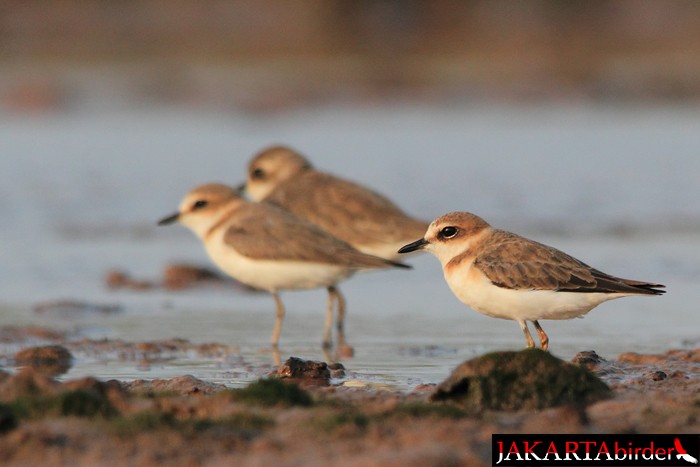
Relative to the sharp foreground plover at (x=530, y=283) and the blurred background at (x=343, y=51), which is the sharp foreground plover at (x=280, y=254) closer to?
the sharp foreground plover at (x=530, y=283)

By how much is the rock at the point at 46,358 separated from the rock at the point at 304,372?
62.7 inches

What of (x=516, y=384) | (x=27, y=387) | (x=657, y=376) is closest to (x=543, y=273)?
(x=657, y=376)

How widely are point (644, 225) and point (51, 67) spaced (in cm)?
2210

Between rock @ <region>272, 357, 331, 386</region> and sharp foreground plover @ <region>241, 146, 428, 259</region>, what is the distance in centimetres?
285

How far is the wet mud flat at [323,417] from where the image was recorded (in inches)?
209

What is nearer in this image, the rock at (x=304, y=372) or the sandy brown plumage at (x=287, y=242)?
the rock at (x=304, y=372)

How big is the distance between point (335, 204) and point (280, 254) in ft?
5.10

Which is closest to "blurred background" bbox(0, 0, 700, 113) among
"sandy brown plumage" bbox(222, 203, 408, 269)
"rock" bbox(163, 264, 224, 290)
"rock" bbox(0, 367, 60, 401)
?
"rock" bbox(163, 264, 224, 290)

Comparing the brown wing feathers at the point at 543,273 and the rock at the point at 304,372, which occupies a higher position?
the brown wing feathers at the point at 543,273

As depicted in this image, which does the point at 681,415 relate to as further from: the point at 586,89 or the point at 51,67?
the point at 51,67

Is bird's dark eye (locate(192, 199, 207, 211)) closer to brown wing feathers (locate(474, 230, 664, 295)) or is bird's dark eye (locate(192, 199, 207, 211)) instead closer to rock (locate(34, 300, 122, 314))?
rock (locate(34, 300, 122, 314))

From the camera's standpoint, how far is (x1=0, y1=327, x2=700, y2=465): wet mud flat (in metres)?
5.30

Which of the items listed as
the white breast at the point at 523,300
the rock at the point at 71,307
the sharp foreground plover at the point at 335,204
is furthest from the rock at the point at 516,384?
the rock at the point at 71,307

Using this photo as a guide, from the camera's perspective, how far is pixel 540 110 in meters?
28.4
